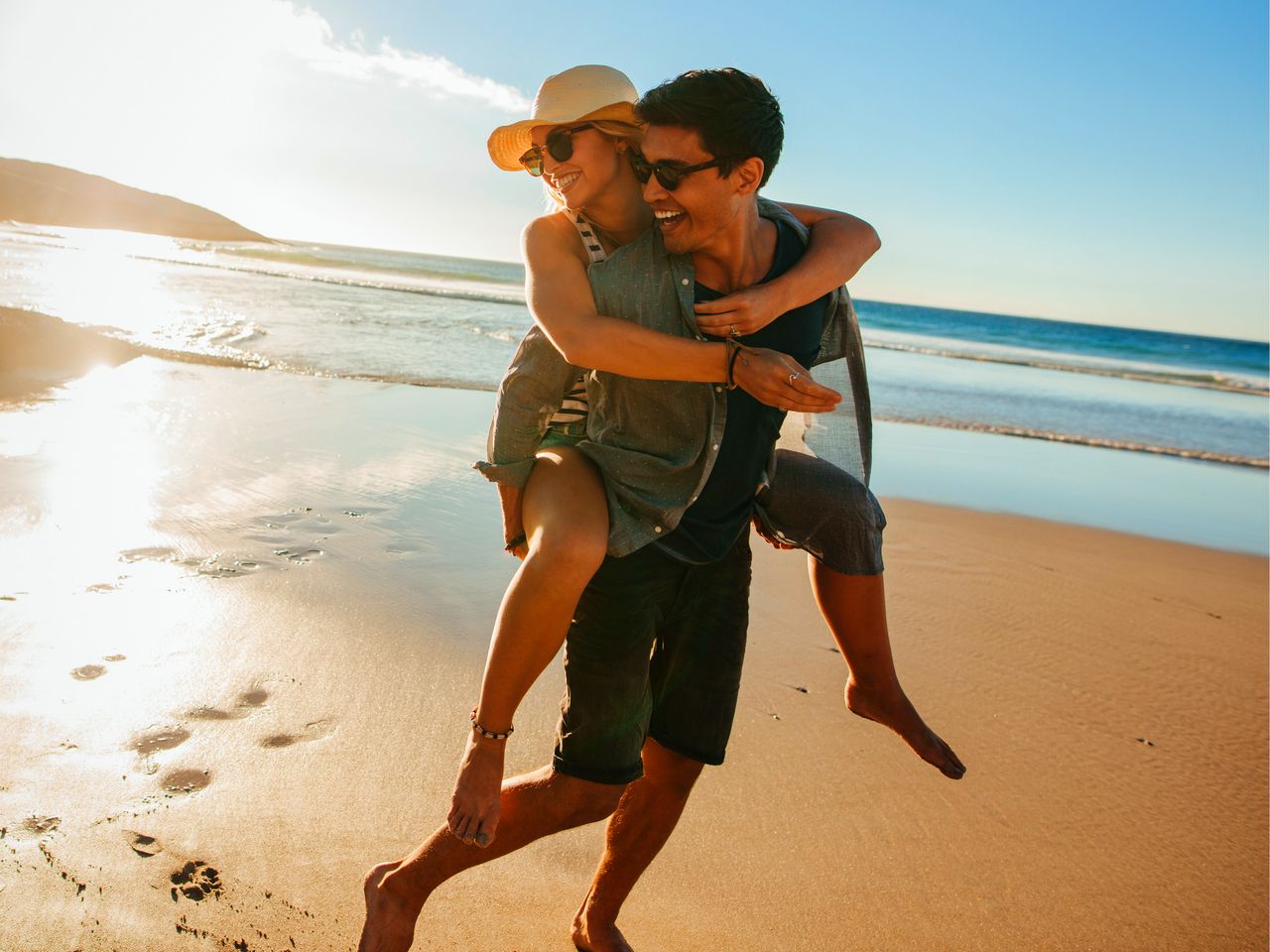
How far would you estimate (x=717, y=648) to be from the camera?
2270 millimetres

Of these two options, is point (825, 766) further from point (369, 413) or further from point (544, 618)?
point (369, 413)

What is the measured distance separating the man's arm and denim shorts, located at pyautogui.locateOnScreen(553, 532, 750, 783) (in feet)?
1.76

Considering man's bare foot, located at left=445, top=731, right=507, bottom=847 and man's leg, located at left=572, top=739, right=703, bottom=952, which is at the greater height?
man's bare foot, located at left=445, top=731, right=507, bottom=847

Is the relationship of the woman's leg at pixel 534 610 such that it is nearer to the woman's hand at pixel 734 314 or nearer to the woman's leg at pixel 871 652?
the woman's hand at pixel 734 314

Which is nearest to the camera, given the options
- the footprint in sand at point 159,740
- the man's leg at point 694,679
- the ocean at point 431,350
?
the man's leg at point 694,679

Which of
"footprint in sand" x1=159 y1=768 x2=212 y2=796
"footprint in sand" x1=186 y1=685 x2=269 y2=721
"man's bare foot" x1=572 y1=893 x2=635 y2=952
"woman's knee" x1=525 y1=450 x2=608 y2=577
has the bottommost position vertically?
"man's bare foot" x1=572 y1=893 x2=635 y2=952

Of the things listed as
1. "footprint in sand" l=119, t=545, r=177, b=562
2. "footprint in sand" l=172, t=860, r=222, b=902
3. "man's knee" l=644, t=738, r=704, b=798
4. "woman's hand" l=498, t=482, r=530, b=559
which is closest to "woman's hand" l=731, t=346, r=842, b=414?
"woman's hand" l=498, t=482, r=530, b=559

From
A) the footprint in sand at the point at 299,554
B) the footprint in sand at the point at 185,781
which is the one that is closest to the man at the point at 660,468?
the footprint in sand at the point at 185,781

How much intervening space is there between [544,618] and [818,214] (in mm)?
1335

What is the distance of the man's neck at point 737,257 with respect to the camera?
2.13m

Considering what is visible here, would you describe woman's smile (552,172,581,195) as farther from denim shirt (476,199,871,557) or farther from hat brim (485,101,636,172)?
denim shirt (476,199,871,557)

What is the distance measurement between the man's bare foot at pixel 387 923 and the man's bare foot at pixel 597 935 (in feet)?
1.63

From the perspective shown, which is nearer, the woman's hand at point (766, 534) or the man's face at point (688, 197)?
→ the man's face at point (688, 197)

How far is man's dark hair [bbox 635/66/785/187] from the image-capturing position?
6.63 ft
